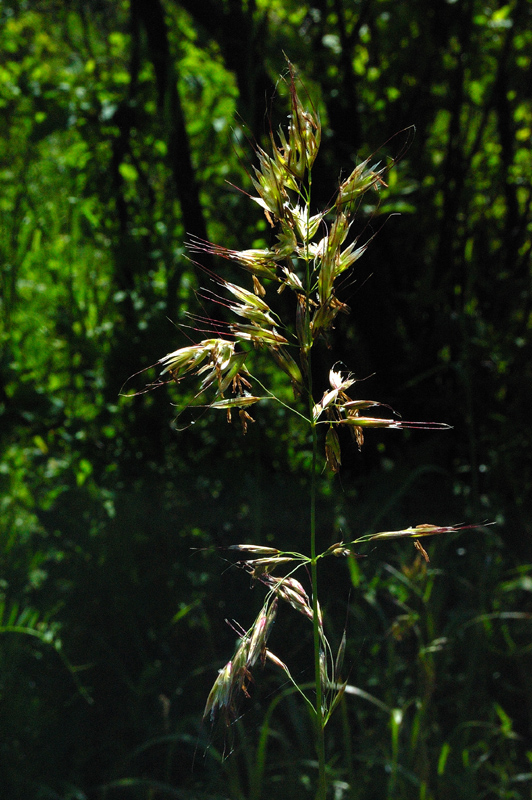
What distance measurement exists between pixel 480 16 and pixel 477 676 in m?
1.79

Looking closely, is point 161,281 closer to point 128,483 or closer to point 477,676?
point 128,483

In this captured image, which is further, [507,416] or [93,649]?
[507,416]

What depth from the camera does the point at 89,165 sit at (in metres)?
2.05

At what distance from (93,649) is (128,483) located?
1.42 feet

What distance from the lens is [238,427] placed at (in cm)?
191

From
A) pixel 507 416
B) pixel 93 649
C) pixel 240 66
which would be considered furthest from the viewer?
pixel 507 416

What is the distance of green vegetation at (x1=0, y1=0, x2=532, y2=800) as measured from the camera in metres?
1.69

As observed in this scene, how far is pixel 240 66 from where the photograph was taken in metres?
1.96

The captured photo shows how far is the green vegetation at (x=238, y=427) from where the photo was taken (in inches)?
66.7

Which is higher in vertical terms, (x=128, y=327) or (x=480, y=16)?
(x=480, y=16)

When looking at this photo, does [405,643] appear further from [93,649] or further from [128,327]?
[128,327]

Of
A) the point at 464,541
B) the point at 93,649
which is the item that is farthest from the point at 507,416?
the point at 93,649

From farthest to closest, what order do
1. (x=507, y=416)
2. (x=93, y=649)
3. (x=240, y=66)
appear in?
(x=507, y=416)
(x=240, y=66)
(x=93, y=649)

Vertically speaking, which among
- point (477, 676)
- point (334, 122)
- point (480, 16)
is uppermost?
point (480, 16)
